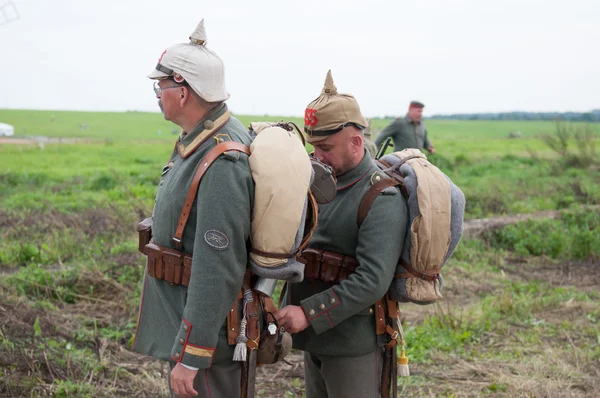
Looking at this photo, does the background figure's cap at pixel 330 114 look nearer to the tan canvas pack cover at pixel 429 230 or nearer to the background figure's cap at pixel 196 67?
the tan canvas pack cover at pixel 429 230

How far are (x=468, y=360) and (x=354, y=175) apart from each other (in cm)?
319

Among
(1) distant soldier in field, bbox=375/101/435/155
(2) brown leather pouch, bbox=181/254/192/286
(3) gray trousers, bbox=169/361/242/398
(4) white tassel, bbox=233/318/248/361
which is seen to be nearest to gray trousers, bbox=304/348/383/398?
(3) gray trousers, bbox=169/361/242/398

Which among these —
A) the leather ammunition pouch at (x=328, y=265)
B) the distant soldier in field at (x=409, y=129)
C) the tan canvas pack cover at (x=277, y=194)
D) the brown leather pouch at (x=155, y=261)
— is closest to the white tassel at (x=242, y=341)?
the tan canvas pack cover at (x=277, y=194)

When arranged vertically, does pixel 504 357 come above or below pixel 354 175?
below

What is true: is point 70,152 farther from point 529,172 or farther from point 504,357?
point 504,357

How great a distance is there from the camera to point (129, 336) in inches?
235

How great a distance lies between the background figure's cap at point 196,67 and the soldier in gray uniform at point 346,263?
59 cm

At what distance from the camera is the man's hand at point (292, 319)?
298cm

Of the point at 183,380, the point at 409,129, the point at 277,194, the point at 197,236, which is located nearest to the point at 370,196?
the point at 277,194

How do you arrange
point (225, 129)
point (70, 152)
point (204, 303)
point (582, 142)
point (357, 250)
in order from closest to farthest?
1. point (204, 303)
2. point (225, 129)
3. point (357, 250)
4. point (582, 142)
5. point (70, 152)

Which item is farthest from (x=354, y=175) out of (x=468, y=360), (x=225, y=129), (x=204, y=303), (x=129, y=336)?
(x=129, y=336)

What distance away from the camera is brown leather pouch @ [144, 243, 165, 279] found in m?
2.75

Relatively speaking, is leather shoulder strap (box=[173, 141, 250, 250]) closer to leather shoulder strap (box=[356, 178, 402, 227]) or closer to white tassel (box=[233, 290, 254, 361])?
white tassel (box=[233, 290, 254, 361])

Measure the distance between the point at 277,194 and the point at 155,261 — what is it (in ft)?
2.07
